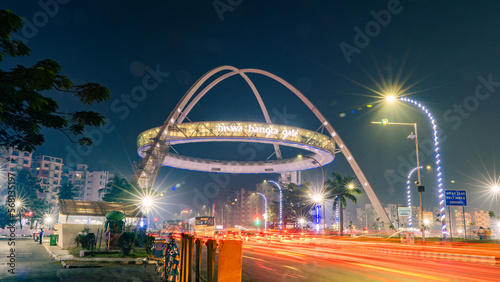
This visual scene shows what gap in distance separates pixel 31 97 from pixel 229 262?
19.4 feet

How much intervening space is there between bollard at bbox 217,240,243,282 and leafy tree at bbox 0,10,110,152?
4775 millimetres

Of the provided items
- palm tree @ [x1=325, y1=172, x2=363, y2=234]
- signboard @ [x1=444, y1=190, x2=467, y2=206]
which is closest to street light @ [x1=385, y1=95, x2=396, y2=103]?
signboard @ [x1=444, y1=190, x2=467, y2=206]

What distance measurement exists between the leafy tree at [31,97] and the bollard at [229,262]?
4.78 meters

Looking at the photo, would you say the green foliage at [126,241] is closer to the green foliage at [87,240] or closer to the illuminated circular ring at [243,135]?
the green foliage at [87,240]

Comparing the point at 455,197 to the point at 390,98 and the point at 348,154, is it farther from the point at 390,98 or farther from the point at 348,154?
the point at 348,154

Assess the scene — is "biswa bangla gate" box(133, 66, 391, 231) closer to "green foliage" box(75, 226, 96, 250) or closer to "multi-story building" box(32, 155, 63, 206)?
"green foliage" box(75, 226, 96, 250)

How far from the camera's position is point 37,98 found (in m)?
8.76

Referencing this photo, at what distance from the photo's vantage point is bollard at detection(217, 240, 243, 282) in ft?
24.7

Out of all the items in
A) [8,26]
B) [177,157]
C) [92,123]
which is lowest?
[92,123]

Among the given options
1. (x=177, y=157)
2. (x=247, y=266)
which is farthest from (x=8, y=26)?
(x=177, y=157)

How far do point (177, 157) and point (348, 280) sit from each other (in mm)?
61151

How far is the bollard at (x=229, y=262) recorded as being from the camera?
7531 mm

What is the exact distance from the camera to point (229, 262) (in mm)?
7570

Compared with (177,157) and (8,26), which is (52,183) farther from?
(8,26)
